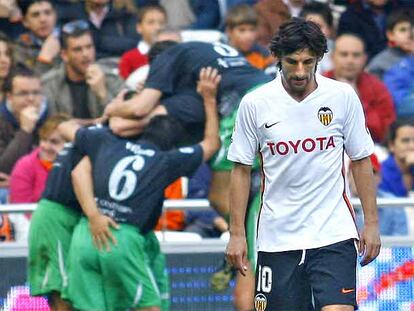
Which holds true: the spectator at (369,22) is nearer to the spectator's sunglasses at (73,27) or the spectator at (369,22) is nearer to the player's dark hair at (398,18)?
the player's dark hair at (398,18)

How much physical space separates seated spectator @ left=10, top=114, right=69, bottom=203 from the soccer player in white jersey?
408 centimetres

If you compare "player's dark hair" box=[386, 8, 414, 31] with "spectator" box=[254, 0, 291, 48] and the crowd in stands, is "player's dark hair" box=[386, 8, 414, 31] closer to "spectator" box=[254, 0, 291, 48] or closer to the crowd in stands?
the crowd in stands

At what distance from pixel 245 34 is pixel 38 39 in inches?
80.9

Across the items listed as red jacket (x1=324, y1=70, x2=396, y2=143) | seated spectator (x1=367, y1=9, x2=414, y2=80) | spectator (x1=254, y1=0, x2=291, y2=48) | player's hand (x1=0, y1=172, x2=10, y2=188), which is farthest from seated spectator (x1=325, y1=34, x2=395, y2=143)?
player's hand (x1=0, y1=172, x2=10, y2=188)

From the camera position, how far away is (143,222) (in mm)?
9180

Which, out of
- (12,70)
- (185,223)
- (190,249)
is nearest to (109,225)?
(190,249)

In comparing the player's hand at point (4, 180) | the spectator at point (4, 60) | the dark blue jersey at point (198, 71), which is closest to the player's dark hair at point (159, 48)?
the dark blue jersey at point (198, 71)

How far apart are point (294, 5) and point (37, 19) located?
240cm

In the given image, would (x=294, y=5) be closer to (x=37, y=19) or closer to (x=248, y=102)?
(x=37, y=19)

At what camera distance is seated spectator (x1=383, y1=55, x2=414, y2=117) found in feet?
40.7

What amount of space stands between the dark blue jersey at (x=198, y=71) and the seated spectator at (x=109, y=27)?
356 centimetres

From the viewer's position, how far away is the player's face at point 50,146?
11.3 meters

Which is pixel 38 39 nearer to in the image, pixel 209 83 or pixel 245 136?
pixel 209 83

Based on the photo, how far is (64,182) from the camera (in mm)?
9695
